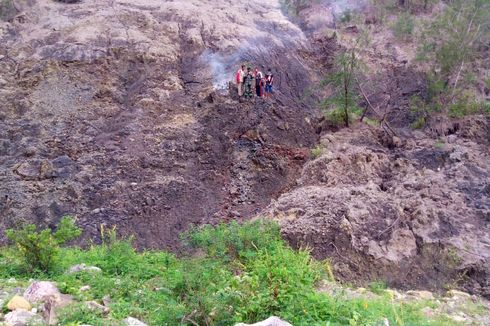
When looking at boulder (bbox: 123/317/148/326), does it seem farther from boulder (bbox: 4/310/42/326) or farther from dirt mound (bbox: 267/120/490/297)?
dirt mound (bbox: 267/120/490/297)

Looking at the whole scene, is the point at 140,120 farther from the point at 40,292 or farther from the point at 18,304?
the point at 18,304

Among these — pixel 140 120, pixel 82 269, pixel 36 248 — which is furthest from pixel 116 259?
pixel 140 120

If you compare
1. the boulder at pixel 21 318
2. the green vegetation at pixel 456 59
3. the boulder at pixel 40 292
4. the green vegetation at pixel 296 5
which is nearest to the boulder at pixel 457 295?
the boulder at pixel 40 292

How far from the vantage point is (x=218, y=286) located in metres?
5.99

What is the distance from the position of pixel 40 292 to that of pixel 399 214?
6.16m

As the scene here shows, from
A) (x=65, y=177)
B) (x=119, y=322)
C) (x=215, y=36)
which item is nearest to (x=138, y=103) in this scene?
(x=65, y=177)

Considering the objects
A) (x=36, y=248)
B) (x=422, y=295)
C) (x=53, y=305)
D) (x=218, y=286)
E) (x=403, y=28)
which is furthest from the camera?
(x=403, y=28)

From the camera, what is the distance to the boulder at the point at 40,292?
17.9 ft

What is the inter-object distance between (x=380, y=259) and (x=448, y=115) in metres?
6.17

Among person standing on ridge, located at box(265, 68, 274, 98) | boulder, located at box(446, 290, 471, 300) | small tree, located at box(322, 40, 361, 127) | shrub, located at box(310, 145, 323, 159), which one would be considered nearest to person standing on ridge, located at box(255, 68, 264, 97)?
person standing on ridge, located at box(265, 68, 274, 98)

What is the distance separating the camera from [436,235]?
28.1 ft

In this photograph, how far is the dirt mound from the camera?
8.09 metres

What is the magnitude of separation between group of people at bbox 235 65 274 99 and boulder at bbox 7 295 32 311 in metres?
8.79

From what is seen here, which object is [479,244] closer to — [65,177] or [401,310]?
[401,310]
